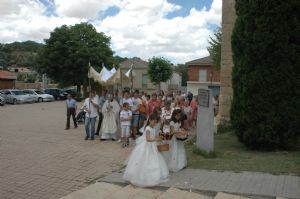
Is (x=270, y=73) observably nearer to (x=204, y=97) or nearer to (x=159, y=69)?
(x=204, y=97)

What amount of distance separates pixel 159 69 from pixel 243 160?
5350cm

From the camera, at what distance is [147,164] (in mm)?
8234

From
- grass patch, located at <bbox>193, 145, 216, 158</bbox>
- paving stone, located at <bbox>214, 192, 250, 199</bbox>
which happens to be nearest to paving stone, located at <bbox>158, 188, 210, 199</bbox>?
paving stone, located at <bbox>214, 192, 250, 199</bbox>

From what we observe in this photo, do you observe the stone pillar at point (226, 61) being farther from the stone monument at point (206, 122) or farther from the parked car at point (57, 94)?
the parked car at point (57, 94)

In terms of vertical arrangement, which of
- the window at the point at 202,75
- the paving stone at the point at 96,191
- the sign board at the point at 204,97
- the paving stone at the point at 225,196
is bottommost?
the paving stone at the point at 96,191

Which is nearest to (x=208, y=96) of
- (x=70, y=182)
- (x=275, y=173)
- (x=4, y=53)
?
(x=275, y=173)

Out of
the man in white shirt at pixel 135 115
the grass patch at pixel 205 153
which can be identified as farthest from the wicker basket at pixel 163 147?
the man in white shirt at pixel 135 115

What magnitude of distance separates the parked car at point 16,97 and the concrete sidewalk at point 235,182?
115ft

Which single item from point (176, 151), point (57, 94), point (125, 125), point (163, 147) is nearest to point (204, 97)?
point (176, 151)

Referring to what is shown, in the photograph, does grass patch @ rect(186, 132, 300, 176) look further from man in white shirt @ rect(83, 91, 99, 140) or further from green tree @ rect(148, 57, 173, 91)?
green tree @ rect(148, 57, 173, 91)

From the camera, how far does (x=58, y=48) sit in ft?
168

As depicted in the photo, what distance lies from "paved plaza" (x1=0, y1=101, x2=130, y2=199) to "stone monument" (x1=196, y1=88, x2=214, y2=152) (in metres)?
2.21

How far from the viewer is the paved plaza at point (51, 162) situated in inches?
316

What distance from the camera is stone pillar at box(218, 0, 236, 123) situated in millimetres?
15805
